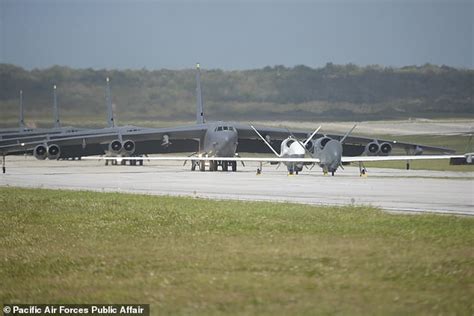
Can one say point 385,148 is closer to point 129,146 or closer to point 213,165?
point 213,165

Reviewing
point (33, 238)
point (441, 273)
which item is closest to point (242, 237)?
point (33, 238)

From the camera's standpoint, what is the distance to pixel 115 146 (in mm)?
57594

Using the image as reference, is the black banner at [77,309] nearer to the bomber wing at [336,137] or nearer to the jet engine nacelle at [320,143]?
the jet engine nacelle at [320,143]

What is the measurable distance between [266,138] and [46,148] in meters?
12.8

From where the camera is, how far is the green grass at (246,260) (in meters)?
9.86

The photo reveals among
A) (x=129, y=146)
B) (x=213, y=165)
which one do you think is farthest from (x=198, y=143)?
(x=213, y=165)

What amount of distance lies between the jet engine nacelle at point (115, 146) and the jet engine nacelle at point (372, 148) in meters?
14.7

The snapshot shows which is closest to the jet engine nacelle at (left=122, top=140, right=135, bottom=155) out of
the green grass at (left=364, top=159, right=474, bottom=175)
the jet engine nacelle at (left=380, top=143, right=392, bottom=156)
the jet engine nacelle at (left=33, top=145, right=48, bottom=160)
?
the jet engine nacelle at (left=33, top=145, right=48, bottom=160)

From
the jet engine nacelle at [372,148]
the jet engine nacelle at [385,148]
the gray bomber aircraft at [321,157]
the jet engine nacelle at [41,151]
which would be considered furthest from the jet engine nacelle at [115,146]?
the jet engine nacelle at [385,148]

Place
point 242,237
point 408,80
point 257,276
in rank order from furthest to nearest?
1. point 408,80
2. point 242,237
3. point 257,276

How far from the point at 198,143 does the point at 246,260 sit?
1909 inches

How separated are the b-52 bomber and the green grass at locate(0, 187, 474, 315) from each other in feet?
105

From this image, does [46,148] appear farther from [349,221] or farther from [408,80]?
[349,221]

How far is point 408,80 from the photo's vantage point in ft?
238
